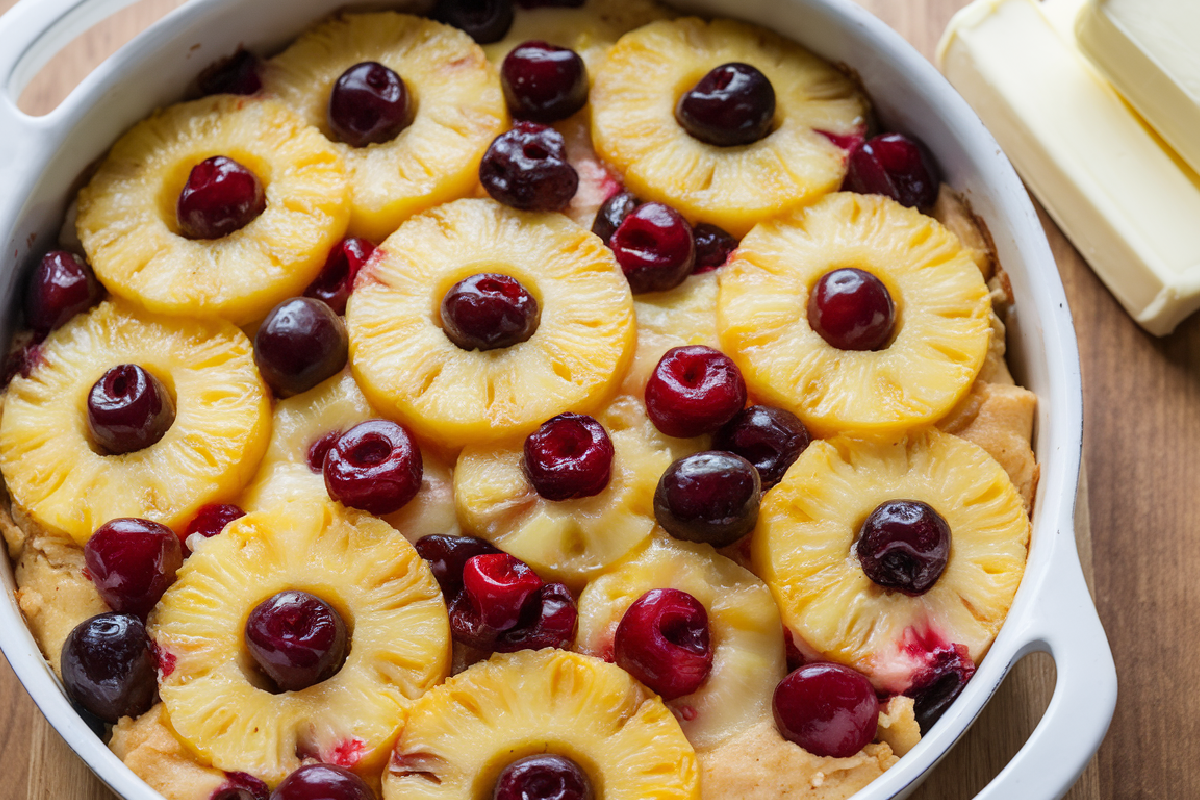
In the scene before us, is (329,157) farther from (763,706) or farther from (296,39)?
(763,706)

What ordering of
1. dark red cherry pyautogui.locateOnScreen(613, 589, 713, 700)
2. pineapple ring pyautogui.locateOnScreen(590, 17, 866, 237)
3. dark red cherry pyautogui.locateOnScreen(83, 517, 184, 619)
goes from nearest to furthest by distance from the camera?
dark red cherry pyautogui.locateOnScreen(613, 589, 713, 700), dark red cherry pyautogui.locateOnScreen(83, 517, 184, 619), pineapple ring pyautogui.locateOnScreen(590, 17, 866, 237)

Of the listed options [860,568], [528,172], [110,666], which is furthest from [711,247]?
[110,666]

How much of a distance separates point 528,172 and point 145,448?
3.04 feet

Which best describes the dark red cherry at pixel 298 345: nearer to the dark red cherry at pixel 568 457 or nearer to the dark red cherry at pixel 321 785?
the dark red cherry at pixel 568 457

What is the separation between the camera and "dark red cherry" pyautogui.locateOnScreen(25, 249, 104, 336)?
2.34 m

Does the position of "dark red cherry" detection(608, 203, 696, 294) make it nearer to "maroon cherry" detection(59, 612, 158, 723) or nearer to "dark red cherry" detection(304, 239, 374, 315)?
"dark red cherry" detection(304, 239, 374, 315)

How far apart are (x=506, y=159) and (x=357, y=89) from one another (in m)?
0.38

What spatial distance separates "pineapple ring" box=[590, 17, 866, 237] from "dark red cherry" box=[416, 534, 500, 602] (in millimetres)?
842

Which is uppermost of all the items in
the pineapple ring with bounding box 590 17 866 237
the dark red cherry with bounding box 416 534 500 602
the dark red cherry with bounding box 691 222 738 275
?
the pineapple ring with bounding box 590 17 866 237

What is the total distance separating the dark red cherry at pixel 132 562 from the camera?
2.05 m

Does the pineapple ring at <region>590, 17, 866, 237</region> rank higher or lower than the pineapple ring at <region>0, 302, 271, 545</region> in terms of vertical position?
higher

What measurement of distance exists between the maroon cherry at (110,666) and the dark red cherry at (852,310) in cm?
138

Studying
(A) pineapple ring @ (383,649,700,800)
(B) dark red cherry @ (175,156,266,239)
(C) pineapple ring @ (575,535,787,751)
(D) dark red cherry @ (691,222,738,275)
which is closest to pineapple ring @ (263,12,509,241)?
(B) dark red cherry @ (175,156,266,239)

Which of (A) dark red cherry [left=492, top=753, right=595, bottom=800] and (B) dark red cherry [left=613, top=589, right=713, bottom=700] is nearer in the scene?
(A) dark red cherry [left=492, top=753, right=595, bottom=800]
